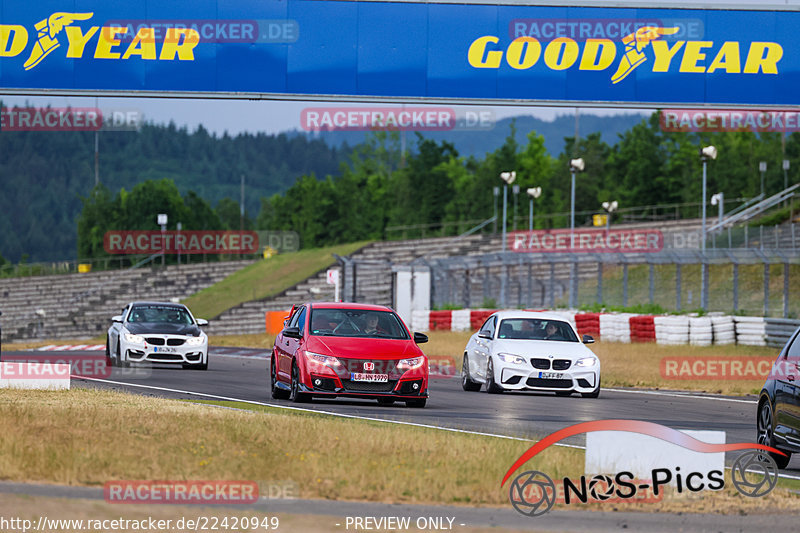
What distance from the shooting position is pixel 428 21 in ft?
82.4

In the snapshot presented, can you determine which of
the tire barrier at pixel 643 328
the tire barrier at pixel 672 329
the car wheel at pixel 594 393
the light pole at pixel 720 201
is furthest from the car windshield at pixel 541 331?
the light pole at pixel 720 201

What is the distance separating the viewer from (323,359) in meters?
17.3

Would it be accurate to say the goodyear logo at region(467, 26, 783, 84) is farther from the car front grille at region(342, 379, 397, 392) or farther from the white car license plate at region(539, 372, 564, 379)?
the car front grille at region(342, 379, 397, 392)

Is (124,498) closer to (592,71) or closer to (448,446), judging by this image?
(448,446)

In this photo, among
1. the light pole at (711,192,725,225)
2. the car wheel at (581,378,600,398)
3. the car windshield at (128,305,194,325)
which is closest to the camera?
the car wheel at (581,378,600,398)

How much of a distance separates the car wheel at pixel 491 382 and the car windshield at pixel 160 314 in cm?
823

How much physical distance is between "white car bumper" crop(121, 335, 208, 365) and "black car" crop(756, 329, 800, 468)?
1532 centimetres

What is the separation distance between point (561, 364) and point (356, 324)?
4105 millimetres

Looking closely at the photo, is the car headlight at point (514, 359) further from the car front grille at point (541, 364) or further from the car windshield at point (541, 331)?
the car windshield at point (541, 331)

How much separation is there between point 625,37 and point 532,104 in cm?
226

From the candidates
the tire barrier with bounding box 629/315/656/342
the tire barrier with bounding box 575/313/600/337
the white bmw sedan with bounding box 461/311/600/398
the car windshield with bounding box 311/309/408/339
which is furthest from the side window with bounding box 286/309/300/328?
the tire barrier with bounding box 575/313/600/337

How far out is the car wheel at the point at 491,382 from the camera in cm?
2120

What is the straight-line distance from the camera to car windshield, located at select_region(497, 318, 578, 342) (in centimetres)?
2161

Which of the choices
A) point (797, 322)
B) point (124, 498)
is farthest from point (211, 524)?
Result: point (797, 322)
